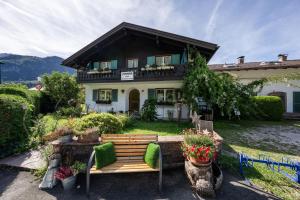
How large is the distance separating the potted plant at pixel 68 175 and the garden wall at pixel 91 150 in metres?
0.43

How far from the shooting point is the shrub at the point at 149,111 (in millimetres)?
12202

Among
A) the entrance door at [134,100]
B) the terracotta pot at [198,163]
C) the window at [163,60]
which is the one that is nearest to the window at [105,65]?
the entrance door at [134,100]

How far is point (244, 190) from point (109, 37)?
1452 cm

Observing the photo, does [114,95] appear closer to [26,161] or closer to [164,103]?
[164,103]

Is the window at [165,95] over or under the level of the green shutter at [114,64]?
under

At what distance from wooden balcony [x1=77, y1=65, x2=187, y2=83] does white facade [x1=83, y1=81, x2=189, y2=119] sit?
0.69 metres

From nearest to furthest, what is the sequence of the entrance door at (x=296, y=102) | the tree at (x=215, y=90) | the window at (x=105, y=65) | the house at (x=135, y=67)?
the tree at (x=215, y=90), the house at (x=135, y=67), the window at (x=105, y=65), the entrance door at (x=296, y=102)

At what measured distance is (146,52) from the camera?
564 inches

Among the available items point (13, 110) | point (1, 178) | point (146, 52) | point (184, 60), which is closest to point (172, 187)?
point (1, 178)

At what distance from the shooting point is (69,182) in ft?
13.7

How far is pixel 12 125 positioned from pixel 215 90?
989 centimetres

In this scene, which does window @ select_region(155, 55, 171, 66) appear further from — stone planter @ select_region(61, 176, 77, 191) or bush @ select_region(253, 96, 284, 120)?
stone planter @ select_region(61, 176, 77, 191)

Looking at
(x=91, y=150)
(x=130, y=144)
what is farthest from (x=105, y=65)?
(x=130, y=144)

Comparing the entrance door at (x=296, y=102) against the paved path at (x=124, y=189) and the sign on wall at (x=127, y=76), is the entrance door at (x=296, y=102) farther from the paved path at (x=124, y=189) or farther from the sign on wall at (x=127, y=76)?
the paved path at (x=124, y=189)
